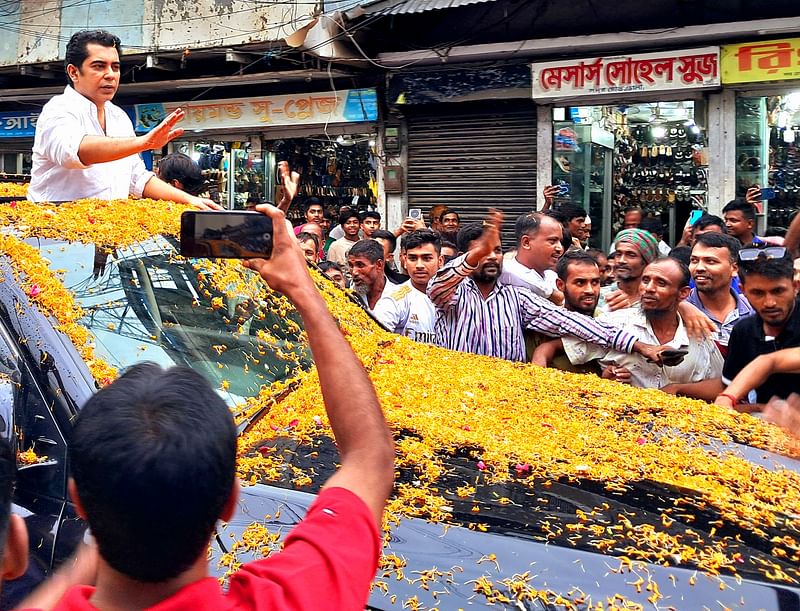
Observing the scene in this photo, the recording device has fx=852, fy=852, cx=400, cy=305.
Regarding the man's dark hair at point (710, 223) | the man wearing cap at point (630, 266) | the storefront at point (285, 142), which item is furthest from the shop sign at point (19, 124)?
the man wearing cap at point (630, 266)

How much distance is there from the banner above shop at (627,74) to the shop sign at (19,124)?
1011 cm

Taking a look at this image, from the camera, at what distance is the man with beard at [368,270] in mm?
6430

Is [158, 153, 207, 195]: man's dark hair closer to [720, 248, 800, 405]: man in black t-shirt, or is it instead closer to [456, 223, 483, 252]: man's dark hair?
[456, 223, 483, 252]: man's dark hair

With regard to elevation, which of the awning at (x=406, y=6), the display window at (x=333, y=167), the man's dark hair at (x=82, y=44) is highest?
the awning at (x=406, y=6)

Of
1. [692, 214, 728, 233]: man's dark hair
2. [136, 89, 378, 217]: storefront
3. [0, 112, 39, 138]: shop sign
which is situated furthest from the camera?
[0, 112, 39, 138]: shop sign

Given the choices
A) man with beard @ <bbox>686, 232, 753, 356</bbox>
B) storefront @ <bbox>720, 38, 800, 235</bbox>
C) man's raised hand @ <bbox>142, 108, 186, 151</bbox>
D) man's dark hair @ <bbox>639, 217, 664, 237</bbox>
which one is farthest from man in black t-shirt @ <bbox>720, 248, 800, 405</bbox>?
storefront @ <bbox>720, 38, 800, 235</bbox>

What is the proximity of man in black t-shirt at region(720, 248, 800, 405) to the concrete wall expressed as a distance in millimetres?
8722

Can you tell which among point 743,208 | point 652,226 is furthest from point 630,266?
point 652,226

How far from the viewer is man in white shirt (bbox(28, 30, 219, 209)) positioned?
3.90 meters

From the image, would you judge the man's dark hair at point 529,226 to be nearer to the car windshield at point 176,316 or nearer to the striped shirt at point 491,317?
the striped shirt at point 491,317

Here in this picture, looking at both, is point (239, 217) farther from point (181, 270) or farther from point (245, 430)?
point (181, 270)

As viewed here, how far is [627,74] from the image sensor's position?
1046cm

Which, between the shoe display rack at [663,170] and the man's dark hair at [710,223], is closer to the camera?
the man's dark hair at [710,223]

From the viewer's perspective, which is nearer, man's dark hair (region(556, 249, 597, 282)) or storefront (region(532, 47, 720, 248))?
man's dark hair (region(556, 249, 597, 282))
